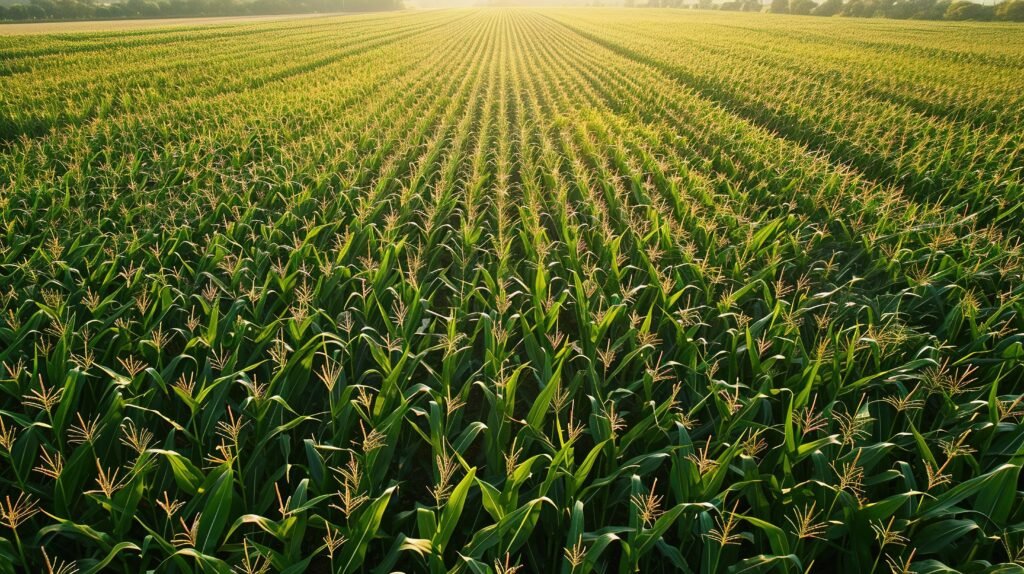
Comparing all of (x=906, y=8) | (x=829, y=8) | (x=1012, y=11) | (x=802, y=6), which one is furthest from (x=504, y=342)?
(x=802, y=6)

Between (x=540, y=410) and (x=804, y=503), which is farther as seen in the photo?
(x=540, y=410)

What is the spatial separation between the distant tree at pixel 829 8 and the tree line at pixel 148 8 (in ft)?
250

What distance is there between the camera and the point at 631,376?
11.0 feet

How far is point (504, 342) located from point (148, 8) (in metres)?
77.3

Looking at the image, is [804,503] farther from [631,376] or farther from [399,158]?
[399,158]

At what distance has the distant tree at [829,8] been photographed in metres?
75.1

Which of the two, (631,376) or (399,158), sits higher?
(399,158)

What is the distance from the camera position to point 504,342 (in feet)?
9.44

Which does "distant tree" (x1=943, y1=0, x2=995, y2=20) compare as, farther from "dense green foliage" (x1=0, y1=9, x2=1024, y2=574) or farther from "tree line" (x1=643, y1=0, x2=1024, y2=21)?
"dense green foliage" (x1=0, y1=9, x2=1024, y2=574)

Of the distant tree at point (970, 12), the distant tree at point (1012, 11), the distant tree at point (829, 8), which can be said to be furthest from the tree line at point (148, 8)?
the distant tree at point (1012, 11)

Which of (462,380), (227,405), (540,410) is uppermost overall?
(540,410)

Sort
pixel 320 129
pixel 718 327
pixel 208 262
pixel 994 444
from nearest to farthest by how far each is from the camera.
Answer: pixel 994 444
pixel 718 327
pixel 208 262
pixel 320 129

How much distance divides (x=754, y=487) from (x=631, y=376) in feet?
4.29

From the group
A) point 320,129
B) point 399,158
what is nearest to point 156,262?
point 399,158
